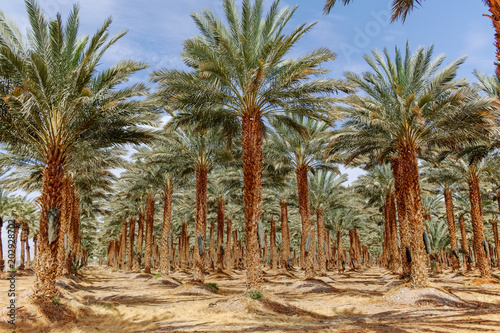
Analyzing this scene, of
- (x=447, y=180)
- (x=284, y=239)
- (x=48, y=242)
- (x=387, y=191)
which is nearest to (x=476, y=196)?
(x=447, y=180)

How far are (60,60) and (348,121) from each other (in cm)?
1446

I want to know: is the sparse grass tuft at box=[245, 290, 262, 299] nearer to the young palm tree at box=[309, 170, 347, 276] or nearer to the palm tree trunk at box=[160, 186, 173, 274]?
the palm tree trunk at box=[160, 186, 173, 274]

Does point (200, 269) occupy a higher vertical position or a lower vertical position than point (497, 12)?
lower

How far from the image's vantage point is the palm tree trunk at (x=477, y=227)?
23281 mm

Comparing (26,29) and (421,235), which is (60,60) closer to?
(26,29)

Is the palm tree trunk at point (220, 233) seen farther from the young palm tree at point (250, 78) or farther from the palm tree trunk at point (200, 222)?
the young palm tree at point (250, 78)

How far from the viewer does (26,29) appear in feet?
38.4

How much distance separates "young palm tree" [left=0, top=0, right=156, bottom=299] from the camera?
10.9m

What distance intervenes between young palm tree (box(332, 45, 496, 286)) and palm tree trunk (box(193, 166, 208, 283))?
9.18m

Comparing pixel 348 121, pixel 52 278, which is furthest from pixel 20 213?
pixel 348 121

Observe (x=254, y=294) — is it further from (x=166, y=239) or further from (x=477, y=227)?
(x=477, y=227)

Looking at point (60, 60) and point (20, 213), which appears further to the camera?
point (20, 213)

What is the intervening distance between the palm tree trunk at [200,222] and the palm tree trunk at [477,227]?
698 inches

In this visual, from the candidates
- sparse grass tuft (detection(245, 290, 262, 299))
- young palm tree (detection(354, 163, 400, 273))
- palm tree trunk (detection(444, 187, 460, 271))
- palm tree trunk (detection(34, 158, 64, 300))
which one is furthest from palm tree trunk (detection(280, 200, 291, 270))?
palm tree trunk (detection(34, 158, 64, 300))
